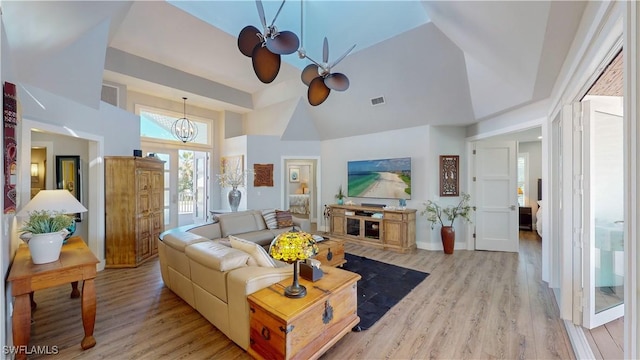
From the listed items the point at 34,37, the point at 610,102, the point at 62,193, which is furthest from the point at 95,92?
the point at 610,102

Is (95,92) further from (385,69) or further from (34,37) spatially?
(385,69)

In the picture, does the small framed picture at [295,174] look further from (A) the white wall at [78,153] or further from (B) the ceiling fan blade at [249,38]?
(B) the ceiling fan blade at [249,38]

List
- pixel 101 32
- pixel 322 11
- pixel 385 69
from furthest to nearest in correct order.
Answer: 1. pixel 385 69
2. pixel 322 11
3. pixel 101 32

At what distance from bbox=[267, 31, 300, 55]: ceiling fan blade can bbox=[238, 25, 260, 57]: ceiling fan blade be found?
0.29 metres

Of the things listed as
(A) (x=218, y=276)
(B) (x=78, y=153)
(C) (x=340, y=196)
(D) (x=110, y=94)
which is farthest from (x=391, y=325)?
(D) (x=110, y=94)

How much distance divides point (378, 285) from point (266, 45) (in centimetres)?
325

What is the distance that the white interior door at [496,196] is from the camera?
495 centimetres

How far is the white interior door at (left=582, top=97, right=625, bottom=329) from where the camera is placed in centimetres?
236

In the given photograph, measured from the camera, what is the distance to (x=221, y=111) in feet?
24.1

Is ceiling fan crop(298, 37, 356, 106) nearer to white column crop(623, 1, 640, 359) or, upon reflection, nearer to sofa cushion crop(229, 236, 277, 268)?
sofa cushion crop(229, 236, 277, 268)

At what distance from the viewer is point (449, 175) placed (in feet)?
17.3

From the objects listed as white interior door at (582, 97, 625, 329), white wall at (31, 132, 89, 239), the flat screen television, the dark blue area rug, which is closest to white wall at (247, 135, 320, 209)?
the flat screen television

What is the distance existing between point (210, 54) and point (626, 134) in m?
5.43

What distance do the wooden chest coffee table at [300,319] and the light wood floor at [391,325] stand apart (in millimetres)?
288
